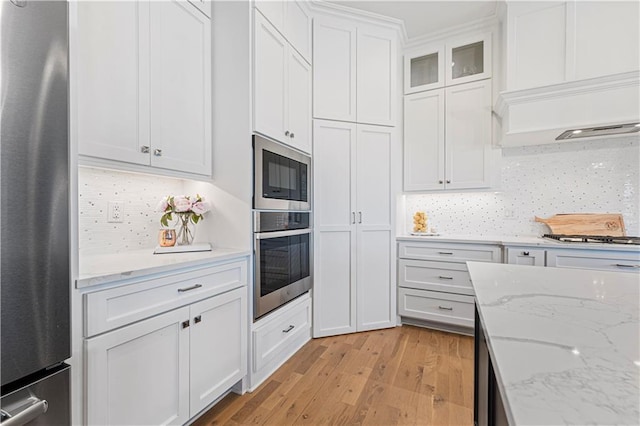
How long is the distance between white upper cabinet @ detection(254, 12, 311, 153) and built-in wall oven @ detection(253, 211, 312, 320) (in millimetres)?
581

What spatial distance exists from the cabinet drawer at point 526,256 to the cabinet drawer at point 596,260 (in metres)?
0.05

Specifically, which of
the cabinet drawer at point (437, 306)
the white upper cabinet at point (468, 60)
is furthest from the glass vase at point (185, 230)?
the white upper cabinet at point (468, 60)

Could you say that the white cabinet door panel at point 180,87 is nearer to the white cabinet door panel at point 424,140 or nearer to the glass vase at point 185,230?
the glass vase at point 185,230

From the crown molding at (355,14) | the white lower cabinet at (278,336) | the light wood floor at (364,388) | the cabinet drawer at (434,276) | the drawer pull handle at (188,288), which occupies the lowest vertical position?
the light wood floor at (364,388)

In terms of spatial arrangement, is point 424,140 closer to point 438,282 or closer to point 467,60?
point 467,60

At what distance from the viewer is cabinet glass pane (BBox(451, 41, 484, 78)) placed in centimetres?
284

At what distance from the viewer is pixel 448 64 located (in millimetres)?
2949

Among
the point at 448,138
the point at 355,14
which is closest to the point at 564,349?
the point at 448,138

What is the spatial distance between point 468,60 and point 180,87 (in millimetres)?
2762

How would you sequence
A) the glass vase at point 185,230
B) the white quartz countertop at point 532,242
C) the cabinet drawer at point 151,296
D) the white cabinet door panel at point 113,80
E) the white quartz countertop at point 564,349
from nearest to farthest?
1. the white quartz countertop at point 564,349
2. the cabinet drawer at point 151,296
3. the white cabinet door panel at point 113,80
4. the glass vase at point 185,230
5. the white quartz countertop at point 532,242

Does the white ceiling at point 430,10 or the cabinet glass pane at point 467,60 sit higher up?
the white ceiling at point 430,10

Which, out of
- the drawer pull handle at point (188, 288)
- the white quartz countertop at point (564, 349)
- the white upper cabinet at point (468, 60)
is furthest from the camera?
the white upper cabinet at point (468, 60)

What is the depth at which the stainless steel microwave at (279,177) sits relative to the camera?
1815 mm

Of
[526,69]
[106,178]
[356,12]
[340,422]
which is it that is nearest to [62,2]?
[106,178]
